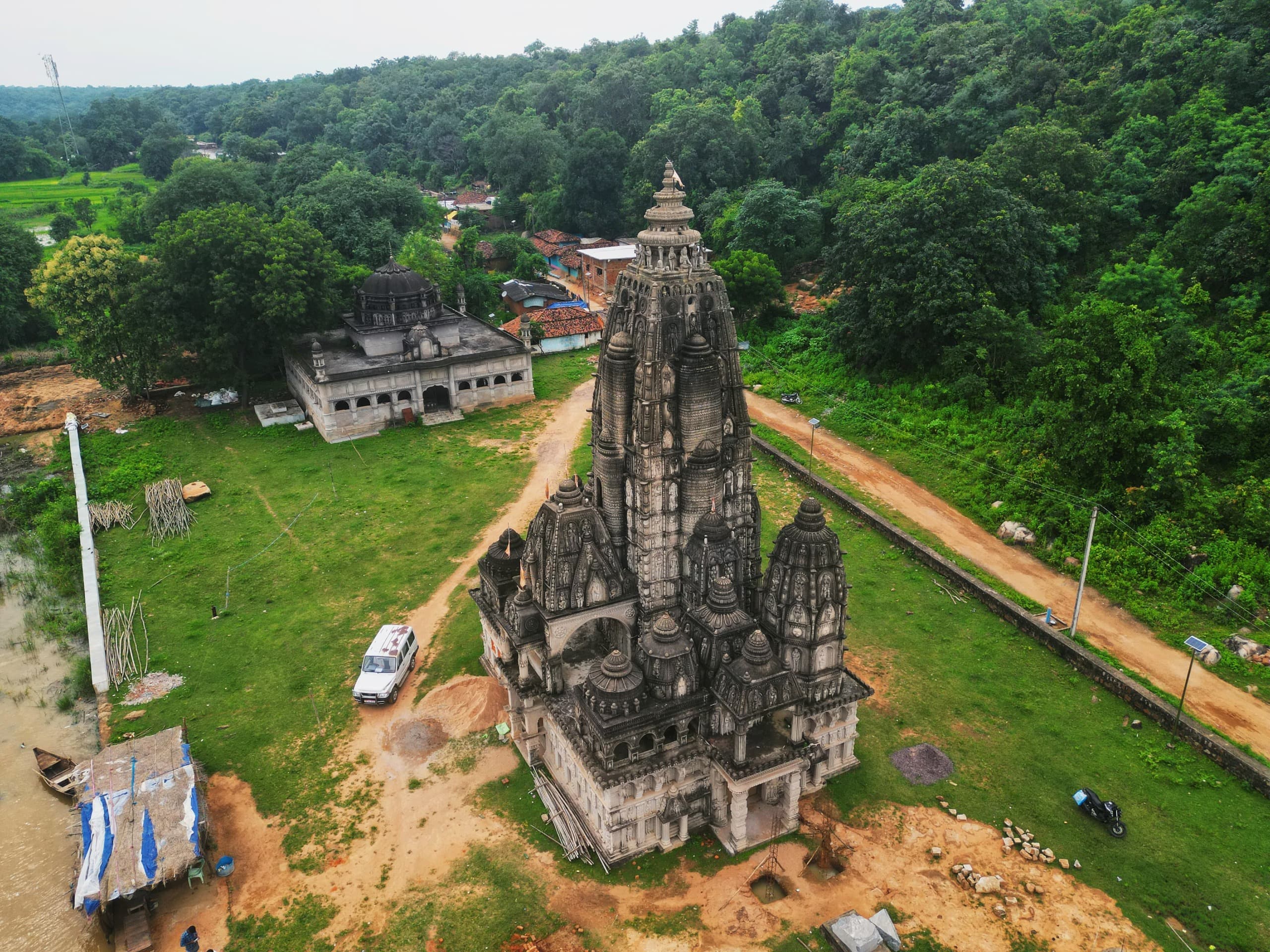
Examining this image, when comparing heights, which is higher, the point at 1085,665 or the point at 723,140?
the point at 723,140

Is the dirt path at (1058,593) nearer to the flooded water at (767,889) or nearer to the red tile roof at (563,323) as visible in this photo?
the flooded water at (767,889)

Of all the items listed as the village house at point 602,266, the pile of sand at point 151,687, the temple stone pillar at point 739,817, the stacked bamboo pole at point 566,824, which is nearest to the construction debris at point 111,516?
the pile of sand at point 151,687

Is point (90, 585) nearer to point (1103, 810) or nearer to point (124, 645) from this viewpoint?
point (124, 645)

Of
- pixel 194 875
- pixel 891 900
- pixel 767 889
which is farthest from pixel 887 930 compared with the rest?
pixel 194 875

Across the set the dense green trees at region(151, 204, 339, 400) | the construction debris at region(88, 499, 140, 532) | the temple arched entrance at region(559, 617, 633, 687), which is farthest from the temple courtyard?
the dense green trees at region(151, 204, 339, 400)

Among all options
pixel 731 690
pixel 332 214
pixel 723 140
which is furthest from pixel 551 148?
pixel 731 690

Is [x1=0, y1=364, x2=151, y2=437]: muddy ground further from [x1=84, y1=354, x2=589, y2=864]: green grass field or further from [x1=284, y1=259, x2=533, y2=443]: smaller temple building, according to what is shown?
[x1=284, y1=259, x2=533, y2=443]: smaller temple building

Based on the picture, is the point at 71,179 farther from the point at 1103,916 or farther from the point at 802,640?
the point at 1103,916
